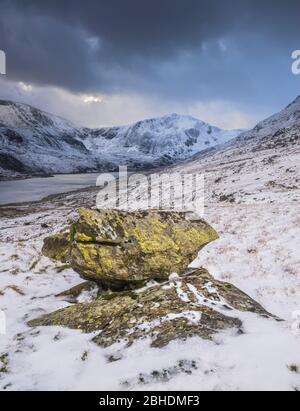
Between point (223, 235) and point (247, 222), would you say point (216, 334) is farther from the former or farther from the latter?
point (247, 222)

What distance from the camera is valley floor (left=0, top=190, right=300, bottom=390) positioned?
21.7 ft

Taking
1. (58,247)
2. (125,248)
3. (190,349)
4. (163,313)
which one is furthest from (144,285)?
(58,247)

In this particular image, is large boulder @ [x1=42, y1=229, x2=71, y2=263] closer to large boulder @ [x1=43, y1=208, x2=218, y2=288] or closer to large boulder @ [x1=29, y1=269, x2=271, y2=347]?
large boulder @ [x1=43, y1=208, x2=218, y2=288]

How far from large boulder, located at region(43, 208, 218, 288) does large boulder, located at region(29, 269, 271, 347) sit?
1.42 m

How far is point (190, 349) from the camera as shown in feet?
24.9

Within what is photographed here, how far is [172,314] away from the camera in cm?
912

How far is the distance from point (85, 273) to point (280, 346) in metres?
8.00

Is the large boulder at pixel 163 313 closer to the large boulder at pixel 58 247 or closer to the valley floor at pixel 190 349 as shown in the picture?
the valley floor at pixel 190 349

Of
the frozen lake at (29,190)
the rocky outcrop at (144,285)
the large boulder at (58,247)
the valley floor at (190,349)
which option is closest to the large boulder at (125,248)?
the rocky outcrop at (144,285)

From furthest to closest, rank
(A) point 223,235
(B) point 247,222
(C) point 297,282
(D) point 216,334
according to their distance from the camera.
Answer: (B) point 247,222, (A) point 223,235, (C) point 297,282, (D) point 216,334

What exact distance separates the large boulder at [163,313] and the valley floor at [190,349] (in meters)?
0.37

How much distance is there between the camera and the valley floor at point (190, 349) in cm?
662
